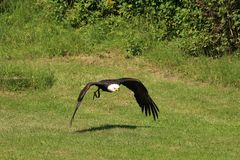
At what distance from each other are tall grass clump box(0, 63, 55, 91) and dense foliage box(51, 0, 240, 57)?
348 centimetres

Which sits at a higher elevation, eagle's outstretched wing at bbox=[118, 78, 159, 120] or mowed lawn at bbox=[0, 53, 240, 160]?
eagle's outstretched wing at bbox=[118, 78, 159, 120]

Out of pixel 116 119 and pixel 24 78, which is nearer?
pixel 116 119

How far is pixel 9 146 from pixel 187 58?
7246mm

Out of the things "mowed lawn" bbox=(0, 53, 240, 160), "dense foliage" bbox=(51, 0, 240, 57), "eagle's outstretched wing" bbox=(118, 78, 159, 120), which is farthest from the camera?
"dense foliage" bbox=(51, 0, 240, 57)

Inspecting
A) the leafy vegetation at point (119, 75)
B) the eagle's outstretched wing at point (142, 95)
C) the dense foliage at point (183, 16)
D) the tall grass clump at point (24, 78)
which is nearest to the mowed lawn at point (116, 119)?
the leafy vegetation at point (119, 75)

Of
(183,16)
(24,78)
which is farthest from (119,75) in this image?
(183,16)

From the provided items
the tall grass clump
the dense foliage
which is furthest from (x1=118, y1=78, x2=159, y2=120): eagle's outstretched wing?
the dense foliage

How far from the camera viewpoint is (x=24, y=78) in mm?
14344

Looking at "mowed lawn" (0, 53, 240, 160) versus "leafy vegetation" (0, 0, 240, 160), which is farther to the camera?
"leafy vegetation" (0, 0, 240, 160)

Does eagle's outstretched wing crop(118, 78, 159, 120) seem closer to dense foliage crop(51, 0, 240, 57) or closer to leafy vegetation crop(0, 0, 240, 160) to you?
leafy vegetation crop(0, 0, 240, 160)

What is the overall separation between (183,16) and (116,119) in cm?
566

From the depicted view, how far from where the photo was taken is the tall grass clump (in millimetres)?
14055

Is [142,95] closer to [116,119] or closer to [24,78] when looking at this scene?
[116,119]

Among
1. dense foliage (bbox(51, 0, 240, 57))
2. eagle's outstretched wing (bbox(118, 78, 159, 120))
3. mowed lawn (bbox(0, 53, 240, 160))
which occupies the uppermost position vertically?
dense foliage (bbox(51, 0, 240, 57))
